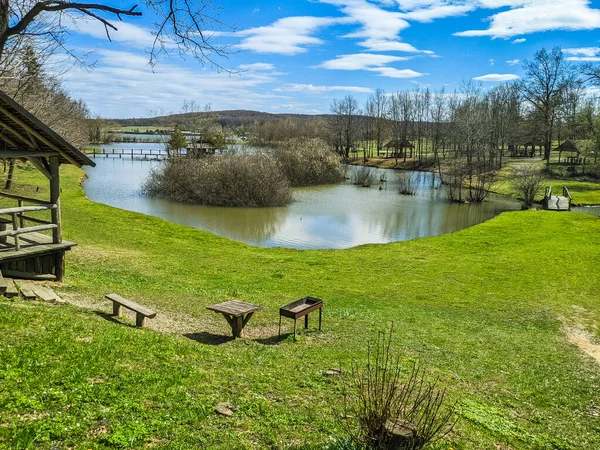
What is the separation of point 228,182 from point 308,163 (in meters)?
19.9

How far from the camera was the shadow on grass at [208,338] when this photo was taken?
35.0 feet

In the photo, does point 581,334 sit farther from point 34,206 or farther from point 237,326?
point 34,206

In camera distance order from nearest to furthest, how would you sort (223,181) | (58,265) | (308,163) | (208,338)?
(208,338), (58,265), (223,181), (308,163)

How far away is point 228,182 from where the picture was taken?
1708 inches

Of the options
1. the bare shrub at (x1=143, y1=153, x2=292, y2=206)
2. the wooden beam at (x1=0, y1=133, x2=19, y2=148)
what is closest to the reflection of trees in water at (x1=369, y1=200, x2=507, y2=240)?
the bare shrub at (x1=143, y1=153, x2=292, y2=206)

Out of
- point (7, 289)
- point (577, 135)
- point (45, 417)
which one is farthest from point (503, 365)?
point (577, 135)

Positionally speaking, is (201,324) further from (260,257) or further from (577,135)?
(577,135)

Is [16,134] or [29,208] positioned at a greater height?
[16,134]

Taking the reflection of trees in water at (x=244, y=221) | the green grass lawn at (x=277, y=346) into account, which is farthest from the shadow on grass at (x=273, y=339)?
the reflection of trees in water at (x=244, y=221)

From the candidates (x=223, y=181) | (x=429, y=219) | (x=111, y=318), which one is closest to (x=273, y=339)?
(x=111, y=318)

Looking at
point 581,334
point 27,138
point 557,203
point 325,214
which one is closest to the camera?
point 27,138

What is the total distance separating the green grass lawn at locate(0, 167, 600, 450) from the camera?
569cm

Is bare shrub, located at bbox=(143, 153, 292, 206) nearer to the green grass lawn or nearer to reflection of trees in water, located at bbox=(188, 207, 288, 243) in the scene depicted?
reflection of trees in water, located at bbox=(188, 207, 288, 243)

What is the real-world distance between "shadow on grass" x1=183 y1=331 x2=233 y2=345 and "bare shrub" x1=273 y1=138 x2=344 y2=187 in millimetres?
47043
